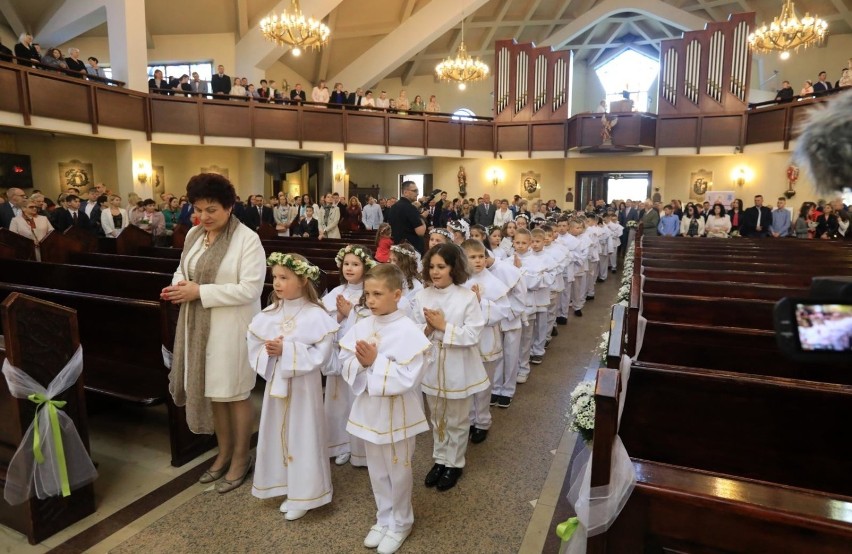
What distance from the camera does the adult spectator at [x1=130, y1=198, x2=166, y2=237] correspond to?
33.8 feet

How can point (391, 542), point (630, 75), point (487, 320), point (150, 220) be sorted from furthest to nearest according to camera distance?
point (630, 75)
point (150, 220)
point (487, 320)
point (391, 542)

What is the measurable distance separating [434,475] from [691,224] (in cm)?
1327

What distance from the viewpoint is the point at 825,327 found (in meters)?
0.81

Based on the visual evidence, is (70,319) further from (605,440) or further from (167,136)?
(167,136)

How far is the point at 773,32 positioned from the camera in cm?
1224

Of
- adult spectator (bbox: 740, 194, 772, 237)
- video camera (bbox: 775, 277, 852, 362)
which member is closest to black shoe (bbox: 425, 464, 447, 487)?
video camera (bbox: 775, 277, 852, 362)

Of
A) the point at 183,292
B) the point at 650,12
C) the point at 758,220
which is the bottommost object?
the point at 183,292

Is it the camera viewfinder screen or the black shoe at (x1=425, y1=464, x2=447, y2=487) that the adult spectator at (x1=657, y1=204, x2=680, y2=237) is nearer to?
the black shoe at (x1=425, y1=464, x2=447, y2=487)

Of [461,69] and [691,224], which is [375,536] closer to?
[691,224]

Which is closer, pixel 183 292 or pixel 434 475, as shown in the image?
pixel 183 292

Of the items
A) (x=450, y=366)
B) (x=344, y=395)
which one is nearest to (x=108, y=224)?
(x=344, y=395)

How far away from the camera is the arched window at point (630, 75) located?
70.5ft

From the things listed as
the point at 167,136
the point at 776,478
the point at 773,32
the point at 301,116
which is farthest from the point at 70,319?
the point at 773,32

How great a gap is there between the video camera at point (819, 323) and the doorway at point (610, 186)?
1902 cm
